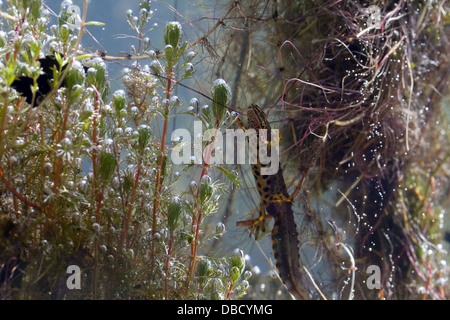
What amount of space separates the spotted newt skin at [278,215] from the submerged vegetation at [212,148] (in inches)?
2.8

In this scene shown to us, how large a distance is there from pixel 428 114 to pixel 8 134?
5.50ft

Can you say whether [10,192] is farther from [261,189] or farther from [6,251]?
[261,189]

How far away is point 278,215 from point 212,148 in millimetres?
600

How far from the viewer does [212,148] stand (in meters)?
1.33

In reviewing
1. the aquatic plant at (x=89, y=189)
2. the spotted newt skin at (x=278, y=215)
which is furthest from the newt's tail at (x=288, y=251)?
the aquatic plant at (x=89, y=189)

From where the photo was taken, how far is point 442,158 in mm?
1544

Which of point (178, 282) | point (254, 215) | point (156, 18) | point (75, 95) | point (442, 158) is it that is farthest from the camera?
point (254, 215)

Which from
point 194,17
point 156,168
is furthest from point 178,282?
point 194,17

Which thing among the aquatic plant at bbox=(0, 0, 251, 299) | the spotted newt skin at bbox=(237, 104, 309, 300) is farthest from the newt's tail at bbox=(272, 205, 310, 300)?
the aquatic plant at bbox=(0, 0, 251, 299)

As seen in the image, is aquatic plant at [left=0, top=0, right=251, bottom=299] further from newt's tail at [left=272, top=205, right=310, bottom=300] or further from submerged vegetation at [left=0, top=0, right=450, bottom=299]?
newt's tail at [left=272, top=205, right=310, bottom=300]

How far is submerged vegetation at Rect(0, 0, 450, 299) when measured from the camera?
1.14m

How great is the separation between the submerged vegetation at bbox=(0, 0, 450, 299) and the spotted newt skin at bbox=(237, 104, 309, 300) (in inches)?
2.8

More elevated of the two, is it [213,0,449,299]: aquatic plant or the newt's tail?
[213,0,449,299]: aquatic plant

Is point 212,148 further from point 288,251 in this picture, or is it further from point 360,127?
point 360,127
